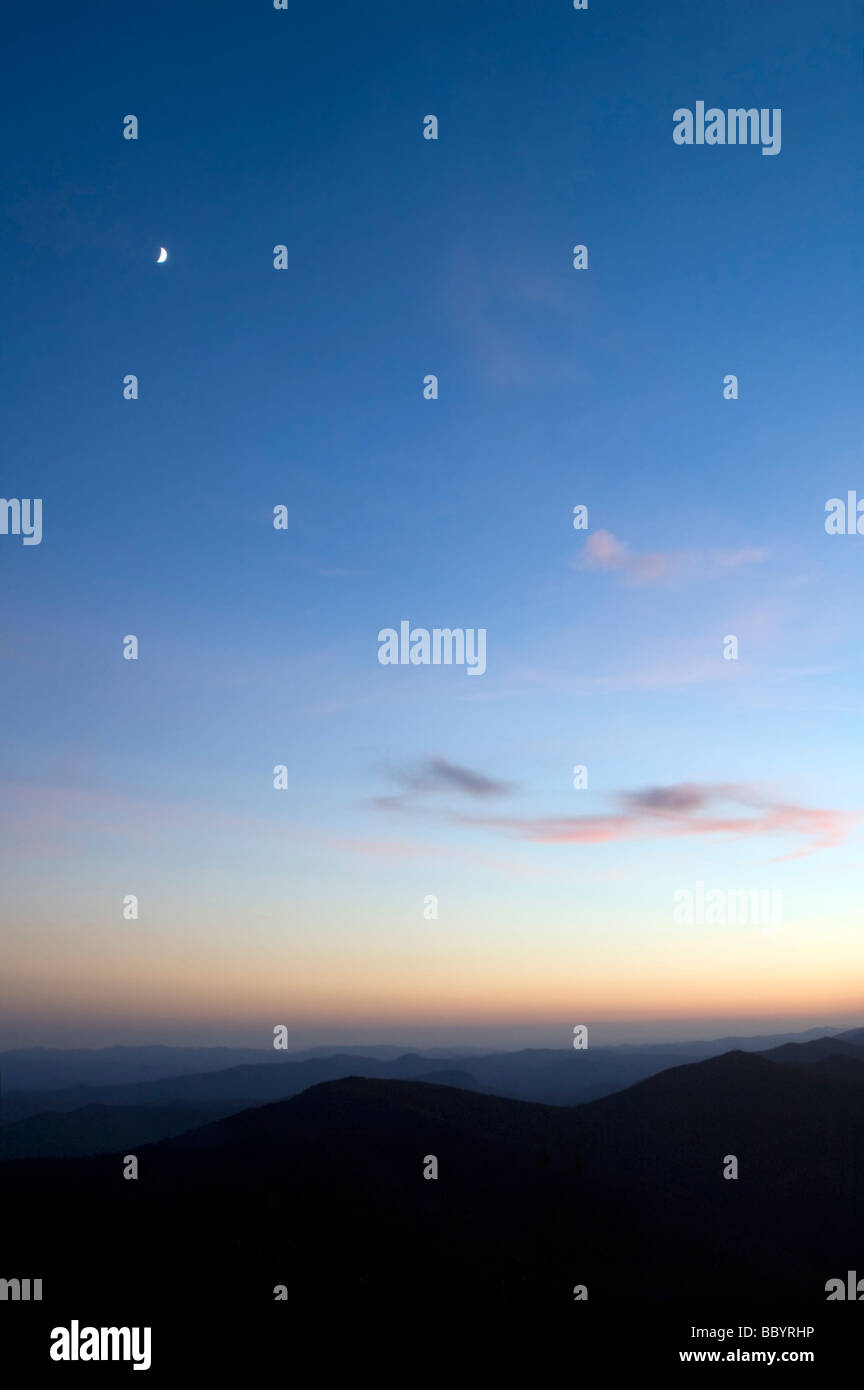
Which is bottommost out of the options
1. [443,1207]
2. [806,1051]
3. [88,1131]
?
[88,1131]

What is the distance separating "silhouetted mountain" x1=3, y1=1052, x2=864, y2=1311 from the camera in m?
37.0

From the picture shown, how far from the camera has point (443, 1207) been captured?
148ft

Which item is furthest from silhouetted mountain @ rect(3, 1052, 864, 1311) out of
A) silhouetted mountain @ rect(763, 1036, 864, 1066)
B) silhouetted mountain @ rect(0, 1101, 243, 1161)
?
silhouetted mountain @ rect(0, 1101, 243, 1161)

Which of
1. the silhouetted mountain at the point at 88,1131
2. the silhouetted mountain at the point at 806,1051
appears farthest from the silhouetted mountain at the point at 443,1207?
the silhouetted mountain at the point at 88,1131

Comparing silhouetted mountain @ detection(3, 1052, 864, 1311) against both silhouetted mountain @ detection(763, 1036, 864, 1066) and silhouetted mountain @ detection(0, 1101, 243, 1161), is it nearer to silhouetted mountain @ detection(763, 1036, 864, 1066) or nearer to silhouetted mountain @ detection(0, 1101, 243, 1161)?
silhouetted mountain @ detection(763, 1036, 864, 1066)

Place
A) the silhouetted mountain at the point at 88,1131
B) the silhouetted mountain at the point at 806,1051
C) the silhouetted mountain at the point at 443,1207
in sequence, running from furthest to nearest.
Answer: the silhouetted mountain at the point at 88,1131
the silhouetted mountain at the point at 806,1051
the silhouetted mountain at the point at 443,1207

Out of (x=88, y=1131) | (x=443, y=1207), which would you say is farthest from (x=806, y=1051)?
(x=88, y=1131)

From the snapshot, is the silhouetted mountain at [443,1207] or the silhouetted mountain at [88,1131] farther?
the silhouetted mountain at [88,1131]

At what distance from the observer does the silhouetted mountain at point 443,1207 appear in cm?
3697

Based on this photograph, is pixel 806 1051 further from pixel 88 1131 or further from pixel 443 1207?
pixel 88 1131

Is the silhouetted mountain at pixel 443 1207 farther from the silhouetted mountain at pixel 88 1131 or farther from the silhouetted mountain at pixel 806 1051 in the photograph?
the silhouetted mountain at pixel 88 1131
